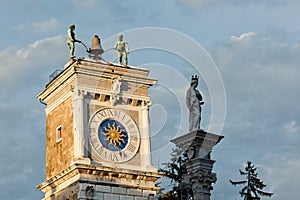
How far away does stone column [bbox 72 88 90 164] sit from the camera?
39000 millimetres

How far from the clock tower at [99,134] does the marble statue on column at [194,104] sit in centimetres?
1933

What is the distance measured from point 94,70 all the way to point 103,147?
4109 mm

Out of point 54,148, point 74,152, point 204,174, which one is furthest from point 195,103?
point 54,148

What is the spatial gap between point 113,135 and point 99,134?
810mm

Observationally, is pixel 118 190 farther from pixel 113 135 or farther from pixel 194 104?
pixel 194 104

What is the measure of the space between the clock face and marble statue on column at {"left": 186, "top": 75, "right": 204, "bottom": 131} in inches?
799

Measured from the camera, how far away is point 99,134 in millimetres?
40188

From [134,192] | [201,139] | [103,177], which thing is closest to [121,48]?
[103,177]

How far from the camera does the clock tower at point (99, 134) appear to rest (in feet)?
129

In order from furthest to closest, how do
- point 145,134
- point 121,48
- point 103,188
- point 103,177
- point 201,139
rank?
1. point 121,48
2. point 145,134
3. point 103,177
4. point 103,188
5. point 201,139

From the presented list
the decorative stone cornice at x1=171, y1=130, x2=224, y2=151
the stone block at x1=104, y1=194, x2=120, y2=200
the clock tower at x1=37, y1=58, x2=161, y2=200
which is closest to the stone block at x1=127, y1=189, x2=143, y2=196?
the clock tower at x1=37, y1=58, x2=161, y2=200

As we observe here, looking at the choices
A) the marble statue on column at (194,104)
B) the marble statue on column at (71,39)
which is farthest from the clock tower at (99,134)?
the marble statue on column at (194,104)

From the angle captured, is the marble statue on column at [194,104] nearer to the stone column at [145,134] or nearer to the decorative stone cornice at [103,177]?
the decorative stone cornice at [103,177]

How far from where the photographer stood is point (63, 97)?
41438 millimetres
